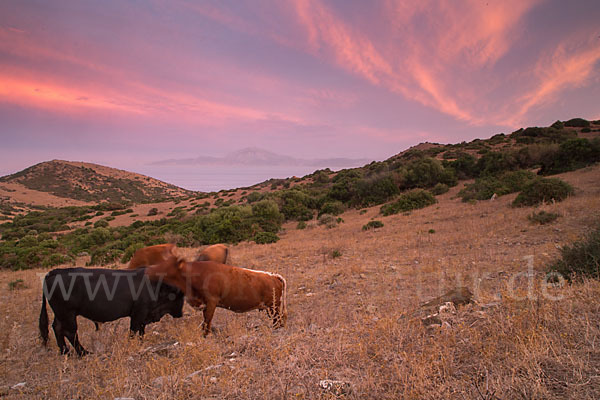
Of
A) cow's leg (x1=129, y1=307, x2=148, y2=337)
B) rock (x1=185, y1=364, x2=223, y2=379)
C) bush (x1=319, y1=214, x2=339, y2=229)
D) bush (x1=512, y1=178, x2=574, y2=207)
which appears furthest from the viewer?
bush (x1=319, y1=214, x2=339, y2=229)

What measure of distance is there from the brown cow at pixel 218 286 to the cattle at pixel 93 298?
28 cm

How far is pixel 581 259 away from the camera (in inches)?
195

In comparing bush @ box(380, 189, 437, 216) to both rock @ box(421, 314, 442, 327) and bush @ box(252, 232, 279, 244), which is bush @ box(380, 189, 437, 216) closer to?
bush @ box(252, 232, 279, 244)

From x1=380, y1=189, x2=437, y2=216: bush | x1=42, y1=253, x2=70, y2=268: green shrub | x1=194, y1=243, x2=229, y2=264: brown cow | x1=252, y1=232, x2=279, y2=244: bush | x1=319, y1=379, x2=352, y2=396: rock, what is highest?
x1=380, y1=189, x2=437, y2=216: bush

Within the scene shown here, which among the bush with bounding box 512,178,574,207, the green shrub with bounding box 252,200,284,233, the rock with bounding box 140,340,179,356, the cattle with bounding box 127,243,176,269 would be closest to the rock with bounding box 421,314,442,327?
the rock with bounding box 140,340,179,356

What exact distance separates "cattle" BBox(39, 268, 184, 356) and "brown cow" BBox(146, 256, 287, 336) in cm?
28

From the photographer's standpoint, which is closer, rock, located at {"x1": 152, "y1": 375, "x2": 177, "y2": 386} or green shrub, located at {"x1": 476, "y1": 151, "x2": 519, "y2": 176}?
rock, located at {"x1": 152, "y1": 375, "x2": 177, "y2": 386}

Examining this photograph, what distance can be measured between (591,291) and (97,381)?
6.07 m

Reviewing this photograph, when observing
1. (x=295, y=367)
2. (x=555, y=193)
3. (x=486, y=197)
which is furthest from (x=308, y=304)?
(x=486, y=197)

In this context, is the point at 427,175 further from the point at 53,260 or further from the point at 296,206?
the point at 53,260

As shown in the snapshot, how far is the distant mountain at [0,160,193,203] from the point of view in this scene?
65500mm

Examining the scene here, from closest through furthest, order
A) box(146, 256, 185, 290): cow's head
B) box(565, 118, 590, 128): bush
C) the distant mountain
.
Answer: box(146, 256, 185, 290): cow's head, box(565, 118, 590, 128): bush, the distant mountain

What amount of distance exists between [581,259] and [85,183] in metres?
91.9

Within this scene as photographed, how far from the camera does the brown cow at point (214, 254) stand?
5141mm
